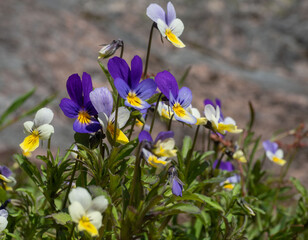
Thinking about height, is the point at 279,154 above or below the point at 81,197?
below

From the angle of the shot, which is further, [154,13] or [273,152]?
[273,152]

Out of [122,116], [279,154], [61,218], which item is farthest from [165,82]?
[279,154]

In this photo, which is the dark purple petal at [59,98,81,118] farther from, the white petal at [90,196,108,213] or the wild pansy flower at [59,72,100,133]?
the white petal at [90,196,108,213]

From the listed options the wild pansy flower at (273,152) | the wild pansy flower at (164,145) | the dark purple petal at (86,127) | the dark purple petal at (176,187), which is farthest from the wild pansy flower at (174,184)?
the wild pansy flower at (273,152)

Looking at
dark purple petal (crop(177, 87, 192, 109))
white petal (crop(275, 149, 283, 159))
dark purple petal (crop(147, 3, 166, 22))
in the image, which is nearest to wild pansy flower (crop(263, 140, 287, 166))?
white petal (crop(275, 149, 283, 159))

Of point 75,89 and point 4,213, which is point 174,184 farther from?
point 4,213

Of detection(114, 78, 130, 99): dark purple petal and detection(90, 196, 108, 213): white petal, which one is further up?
detection(114, 78, 130, 99): dark purple petal
